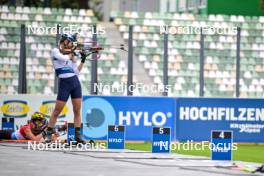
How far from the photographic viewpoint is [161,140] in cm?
1831

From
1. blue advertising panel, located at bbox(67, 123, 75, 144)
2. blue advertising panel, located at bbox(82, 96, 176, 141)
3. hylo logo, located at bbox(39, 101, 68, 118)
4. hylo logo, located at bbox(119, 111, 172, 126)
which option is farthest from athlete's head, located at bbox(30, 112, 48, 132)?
hylo logo, located at bbox(119, 111, 172, 126)

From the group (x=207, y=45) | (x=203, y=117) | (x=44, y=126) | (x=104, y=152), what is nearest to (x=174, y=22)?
(x=207, y=45)

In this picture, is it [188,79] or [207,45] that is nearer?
[188,79]

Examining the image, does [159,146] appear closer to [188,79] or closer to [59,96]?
[59,96]

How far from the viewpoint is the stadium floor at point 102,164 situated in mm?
13305

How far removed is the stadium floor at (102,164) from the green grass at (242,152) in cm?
167

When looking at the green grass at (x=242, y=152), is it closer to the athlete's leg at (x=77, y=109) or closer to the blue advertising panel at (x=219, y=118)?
the blue advertising panel at (x=219, y=118)

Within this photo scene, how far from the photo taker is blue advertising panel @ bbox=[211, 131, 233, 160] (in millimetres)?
16344

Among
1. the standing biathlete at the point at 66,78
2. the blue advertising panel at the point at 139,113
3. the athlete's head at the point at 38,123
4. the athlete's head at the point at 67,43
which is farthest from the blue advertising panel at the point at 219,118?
the athlete's head at the point at 67,43

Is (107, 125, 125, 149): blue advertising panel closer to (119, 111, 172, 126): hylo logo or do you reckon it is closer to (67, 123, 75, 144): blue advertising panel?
(67, 123, 75, 144): blue advertising panel

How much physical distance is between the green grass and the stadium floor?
1.67 meters

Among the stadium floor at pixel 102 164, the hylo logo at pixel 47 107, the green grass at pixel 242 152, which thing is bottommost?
the green grass at pixel 242 152

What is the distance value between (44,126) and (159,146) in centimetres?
304

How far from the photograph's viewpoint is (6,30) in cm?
2830
